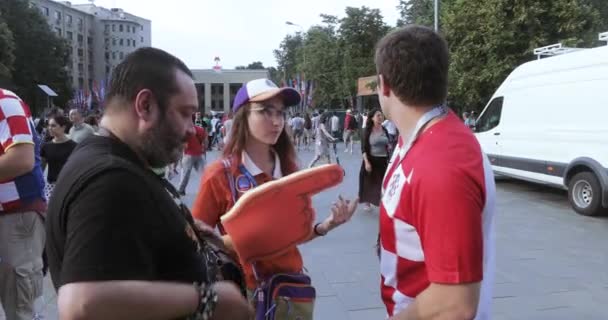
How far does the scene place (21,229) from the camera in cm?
327

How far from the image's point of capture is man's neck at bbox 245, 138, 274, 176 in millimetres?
2596

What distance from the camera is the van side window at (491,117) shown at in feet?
37.6

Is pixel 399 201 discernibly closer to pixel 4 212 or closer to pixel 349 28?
pixel 4 212

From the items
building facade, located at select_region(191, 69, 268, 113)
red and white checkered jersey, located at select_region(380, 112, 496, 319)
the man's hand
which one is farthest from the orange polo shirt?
building facade, located at select_region(191, 69, 268, 113)

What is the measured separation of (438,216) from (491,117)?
1117 centimetres

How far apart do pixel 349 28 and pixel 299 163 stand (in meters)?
37.0

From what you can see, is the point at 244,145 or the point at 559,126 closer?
the point at 244,145

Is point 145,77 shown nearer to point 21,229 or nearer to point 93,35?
point 21,229

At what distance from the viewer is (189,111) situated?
1.44 meters

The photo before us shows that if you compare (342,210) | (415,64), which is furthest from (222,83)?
(415,64)

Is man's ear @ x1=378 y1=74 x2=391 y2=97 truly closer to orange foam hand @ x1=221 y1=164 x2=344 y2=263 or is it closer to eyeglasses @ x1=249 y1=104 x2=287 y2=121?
orange foam hand @ x1=221 y1=164 x2=344 y2=263

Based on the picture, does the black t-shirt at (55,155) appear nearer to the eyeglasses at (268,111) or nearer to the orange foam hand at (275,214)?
the eyeglasses at (268,111)

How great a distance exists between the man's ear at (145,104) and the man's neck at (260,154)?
1.23 meters

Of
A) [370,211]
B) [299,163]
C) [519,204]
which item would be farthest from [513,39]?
[299,163]
